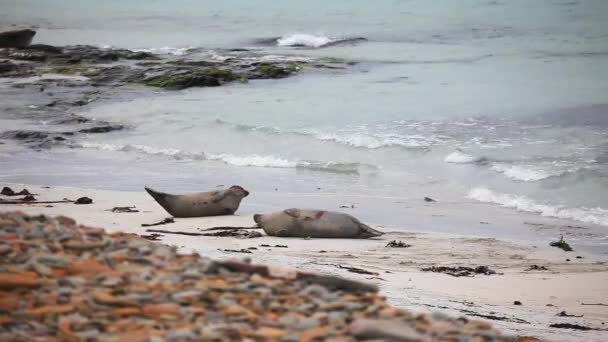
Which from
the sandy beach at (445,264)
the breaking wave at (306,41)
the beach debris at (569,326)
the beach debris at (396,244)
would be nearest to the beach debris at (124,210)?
the sandy beach at (445,264)

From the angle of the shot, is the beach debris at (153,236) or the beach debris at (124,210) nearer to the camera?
the beach debris at (153,236)

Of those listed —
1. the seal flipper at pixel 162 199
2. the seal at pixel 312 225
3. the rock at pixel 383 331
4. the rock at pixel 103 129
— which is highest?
the rock at pixel 103 129

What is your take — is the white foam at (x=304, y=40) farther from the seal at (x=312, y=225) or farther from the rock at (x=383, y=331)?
the rock at (x=383, y=331)

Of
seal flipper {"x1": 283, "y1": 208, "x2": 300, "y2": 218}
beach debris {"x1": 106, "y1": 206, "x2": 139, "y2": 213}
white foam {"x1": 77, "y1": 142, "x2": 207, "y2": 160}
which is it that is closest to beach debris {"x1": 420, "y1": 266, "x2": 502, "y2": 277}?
seal flipper {"x1": 283, "y1": 208, "x2": 300, "y2": 218}

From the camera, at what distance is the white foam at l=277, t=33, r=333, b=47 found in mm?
32844

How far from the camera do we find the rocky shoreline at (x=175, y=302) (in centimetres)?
369

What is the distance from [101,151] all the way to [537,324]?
9993 mm

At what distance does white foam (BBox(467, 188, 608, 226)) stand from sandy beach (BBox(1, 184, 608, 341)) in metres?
1.61

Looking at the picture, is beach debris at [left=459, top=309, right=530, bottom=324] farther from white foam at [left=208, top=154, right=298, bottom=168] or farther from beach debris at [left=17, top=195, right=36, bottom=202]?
white foam at [left=208, top=154, right=298, bottom=168]

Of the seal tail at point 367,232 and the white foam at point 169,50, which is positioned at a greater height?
the white foam at point 169,50

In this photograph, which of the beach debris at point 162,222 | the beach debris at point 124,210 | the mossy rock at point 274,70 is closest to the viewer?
the beach debris at point 162,222

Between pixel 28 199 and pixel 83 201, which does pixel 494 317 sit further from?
pixel 28 199

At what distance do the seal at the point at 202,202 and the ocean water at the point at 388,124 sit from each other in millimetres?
604

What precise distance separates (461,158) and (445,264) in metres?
6.08
